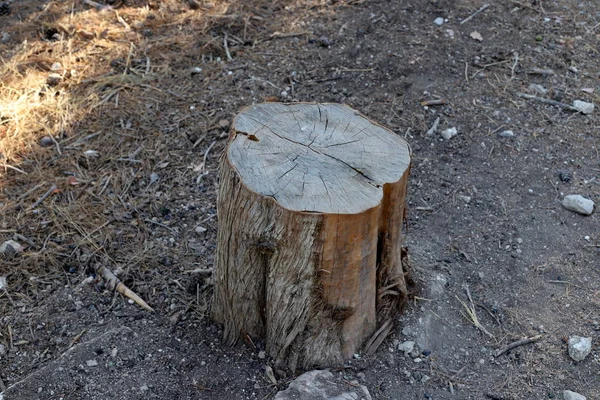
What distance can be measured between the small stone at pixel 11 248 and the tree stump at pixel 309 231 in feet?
3.79

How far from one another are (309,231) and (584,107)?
2831 millimetres

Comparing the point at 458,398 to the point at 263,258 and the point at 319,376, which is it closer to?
the point at 319,376

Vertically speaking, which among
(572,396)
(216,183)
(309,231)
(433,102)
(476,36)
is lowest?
(572,396)

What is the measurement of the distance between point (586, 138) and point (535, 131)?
324 millimetres

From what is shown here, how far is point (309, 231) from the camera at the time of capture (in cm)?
227

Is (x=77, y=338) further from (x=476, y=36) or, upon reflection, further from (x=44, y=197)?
(x=476, y=36)

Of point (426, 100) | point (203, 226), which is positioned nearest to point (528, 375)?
point (203, 226)

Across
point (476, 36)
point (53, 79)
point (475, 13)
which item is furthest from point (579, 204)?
point (53, 79)

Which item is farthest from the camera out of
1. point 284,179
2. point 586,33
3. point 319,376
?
point 586,33

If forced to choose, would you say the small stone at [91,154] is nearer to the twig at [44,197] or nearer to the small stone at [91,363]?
the twig at [44,197]

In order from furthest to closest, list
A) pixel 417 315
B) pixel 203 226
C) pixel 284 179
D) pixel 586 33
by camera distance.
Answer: pixel 586 33 → pixel 203 226 → pixel 417 315 → pixel 284 179

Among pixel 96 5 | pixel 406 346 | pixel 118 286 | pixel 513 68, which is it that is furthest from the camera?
pixel 96 5

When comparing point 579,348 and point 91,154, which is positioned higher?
point 91,154

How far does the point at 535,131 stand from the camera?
412cm
